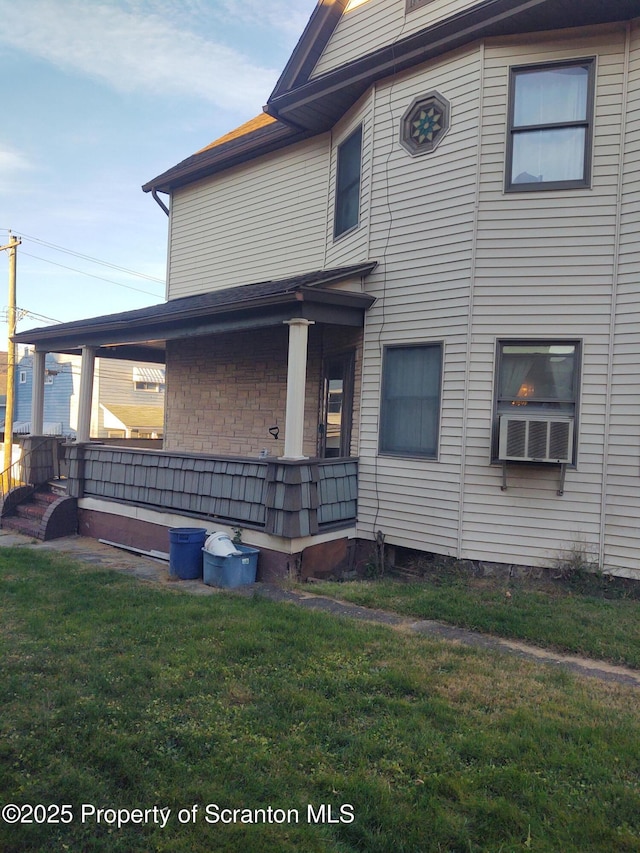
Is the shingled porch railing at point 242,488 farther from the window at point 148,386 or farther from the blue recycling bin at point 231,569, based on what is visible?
the window at point 148,386

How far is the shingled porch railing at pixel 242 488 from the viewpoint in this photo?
7188 millimetres

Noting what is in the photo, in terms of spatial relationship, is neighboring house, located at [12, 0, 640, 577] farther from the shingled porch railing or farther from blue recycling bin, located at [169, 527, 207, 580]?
blue recycling bin, located at [169, 527, 207, 580]

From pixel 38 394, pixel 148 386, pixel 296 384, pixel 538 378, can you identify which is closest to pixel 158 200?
pixel 38 394

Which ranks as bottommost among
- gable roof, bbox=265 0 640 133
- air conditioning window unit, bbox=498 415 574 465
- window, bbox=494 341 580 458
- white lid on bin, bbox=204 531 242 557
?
white lid on bin, bbox=204 531 242 557

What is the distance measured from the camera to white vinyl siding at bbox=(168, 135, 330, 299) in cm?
982

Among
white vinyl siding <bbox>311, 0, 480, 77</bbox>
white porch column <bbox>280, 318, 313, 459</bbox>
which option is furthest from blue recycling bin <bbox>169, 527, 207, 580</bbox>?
white vinyl siding <bbox>311, 0, 480, 77</bbox>

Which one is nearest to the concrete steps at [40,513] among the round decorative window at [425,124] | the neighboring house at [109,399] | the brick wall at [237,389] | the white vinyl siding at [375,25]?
the brick wall at [237,389]

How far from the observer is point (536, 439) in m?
6.70

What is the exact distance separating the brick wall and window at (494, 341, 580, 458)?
2.27 meters

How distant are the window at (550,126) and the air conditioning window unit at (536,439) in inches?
104

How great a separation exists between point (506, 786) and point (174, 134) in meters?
20.3

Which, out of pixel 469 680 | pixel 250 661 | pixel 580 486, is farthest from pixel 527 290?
pixel 250 661

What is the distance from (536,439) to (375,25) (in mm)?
5835

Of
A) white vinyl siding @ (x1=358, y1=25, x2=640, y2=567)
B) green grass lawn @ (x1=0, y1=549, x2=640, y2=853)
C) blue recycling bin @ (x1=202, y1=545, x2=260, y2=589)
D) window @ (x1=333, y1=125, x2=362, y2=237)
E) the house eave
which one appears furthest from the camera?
the house eave
